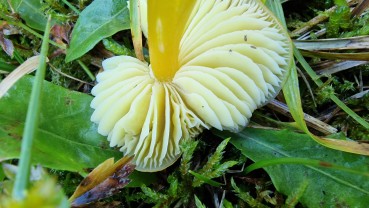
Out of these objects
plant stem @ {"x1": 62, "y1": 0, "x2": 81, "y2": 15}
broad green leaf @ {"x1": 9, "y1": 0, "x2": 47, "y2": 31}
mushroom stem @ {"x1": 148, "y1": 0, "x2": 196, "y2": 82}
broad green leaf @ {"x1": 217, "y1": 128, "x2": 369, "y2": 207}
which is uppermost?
broad green leaf @ {"x1": 9, "y1": 0, "x2": 47, "y2": 31}

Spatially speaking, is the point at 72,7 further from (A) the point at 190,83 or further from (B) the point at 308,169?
(B) the point at 308,169

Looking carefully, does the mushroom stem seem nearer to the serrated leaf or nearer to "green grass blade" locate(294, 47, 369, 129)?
the serrated leaf

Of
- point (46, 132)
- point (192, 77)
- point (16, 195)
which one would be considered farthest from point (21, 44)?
point (16, 195)

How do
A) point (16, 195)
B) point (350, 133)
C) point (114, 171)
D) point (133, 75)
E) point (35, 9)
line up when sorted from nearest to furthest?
point (16, 195) < point (114, 171) < point (133, 75) < point (350, 133) < point (35, 9)

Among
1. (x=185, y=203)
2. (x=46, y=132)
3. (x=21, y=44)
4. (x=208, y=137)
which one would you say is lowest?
(x=185, y=203)

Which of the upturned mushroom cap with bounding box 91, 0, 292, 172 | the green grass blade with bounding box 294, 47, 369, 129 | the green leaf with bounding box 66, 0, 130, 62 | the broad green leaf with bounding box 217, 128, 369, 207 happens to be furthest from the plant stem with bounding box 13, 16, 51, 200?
the green grass blade with bounding box 294, 47, 369, 129

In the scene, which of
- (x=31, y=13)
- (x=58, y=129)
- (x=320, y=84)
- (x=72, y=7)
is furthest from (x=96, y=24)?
(x=320, y=84)

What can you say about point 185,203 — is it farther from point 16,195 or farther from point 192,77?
point 16,195

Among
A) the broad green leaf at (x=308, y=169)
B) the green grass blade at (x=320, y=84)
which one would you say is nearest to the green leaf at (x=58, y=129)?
the broad green leaf at (x=308, y=169)
